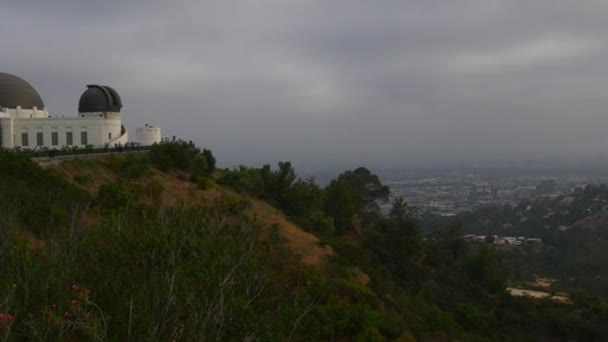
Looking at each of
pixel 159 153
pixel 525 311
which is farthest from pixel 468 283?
pixel 159 153

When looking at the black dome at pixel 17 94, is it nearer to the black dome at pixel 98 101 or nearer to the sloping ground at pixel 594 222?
the black dome at pixel 98 101

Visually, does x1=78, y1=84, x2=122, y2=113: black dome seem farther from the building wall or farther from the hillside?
the hillside

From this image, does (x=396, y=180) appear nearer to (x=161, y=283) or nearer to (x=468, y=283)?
(x=468, y=283)

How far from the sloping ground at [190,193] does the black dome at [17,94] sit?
9.77m

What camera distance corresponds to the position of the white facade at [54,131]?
1117 inches

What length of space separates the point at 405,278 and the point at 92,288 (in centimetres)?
2366

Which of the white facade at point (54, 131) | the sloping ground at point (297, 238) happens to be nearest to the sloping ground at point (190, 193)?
the sloping ground at point (297, 238)

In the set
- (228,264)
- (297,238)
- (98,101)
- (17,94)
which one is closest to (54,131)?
(98,101)

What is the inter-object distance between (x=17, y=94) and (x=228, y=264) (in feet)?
98.7

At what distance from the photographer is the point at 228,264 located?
6805 mm

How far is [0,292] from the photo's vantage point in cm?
610

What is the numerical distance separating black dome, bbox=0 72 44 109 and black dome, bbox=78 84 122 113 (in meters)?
3.77

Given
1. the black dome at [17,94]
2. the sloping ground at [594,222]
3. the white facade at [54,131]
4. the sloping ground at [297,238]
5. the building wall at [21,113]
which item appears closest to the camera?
the sloping ground at [297,238]

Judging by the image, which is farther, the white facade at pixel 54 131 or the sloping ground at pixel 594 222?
the sloping ground at pixel 594 222
